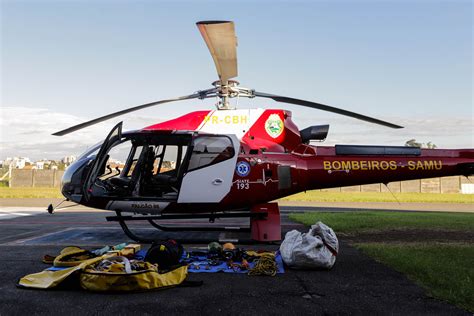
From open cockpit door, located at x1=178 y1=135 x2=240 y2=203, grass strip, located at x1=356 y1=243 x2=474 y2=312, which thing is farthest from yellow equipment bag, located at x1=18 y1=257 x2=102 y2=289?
grass strip, located at x1=356 y1=243 x2=474 y2=312

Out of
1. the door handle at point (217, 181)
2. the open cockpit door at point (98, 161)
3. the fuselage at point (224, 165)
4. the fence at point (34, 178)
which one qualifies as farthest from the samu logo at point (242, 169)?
the fence at point (34, 178)

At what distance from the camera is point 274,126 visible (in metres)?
9.27

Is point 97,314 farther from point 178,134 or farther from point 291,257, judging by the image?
point 178,134

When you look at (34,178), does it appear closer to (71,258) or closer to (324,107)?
(71,258)

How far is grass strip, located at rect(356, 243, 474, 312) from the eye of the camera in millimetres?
4969

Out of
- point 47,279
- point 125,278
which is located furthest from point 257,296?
point 47,279

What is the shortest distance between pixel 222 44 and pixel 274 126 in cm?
300

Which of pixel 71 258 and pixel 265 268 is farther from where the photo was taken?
pixel 71 258

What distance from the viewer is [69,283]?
16.6ft

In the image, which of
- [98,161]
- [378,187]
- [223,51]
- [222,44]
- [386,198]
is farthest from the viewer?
[378,187]

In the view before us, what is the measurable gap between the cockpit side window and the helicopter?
0.07 feet

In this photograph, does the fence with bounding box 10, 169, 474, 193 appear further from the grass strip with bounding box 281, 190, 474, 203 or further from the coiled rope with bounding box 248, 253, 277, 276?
the coiled rope with bounding box 248, 253, 277, 276

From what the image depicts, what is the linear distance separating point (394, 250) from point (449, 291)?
278cm

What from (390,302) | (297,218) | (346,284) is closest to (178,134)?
(346,284)
